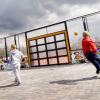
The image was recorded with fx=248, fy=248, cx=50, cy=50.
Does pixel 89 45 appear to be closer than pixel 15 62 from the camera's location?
Yes

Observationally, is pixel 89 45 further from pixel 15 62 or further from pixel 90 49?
pixel 15 62

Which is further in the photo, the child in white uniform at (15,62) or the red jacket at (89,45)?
the child in white uniform at (15,62)

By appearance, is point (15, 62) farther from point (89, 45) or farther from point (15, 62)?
point (89, 45)

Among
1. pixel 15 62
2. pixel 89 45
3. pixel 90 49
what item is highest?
pixel 89 45

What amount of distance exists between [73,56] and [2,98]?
1019 cm

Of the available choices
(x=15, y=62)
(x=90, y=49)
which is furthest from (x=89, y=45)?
(x=15, y=62)

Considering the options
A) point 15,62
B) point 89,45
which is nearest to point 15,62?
point 15,62

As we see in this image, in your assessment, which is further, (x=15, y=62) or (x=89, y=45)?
(x=15, y=62)

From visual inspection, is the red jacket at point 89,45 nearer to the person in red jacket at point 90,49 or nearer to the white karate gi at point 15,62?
the person in red jacket at point 90,49

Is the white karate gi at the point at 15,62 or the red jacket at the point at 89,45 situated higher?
the red jacket at the point at 89,45

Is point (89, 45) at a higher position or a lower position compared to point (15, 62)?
higher

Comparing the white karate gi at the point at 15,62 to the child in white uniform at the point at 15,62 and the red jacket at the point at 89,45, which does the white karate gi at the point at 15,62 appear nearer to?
the child in white uniform at the point at 15,62

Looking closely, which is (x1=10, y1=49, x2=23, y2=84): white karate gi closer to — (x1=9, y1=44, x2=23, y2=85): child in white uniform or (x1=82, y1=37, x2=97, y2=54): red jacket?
(x1=9, y1=44, x2=23, y2=85): child in white uniform

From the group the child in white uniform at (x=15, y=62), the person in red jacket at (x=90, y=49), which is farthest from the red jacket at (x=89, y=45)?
the child in white uniform at (x=15, y=62)
